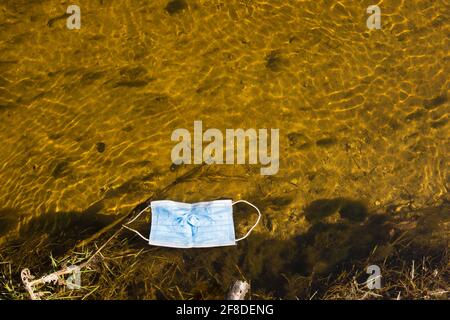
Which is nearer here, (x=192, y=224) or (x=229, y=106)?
(x=192, y=224)

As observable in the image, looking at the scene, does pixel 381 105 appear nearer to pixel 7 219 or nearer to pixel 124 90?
pixel 124 90

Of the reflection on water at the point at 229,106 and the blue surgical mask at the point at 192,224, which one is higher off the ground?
the reflection on water at the point at 229,106

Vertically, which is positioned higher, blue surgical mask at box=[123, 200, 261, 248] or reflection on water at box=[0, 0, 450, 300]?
reflection on water at box=[0, 0, 450, 300]

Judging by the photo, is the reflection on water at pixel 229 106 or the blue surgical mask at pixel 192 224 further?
the reflection on water at pixel 229 106

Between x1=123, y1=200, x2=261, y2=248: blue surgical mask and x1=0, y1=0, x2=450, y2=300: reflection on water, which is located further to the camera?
x1=0, y1=0, x2=450, y2=300: reflection on water

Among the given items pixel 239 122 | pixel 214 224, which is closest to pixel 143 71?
pixel 239 122
